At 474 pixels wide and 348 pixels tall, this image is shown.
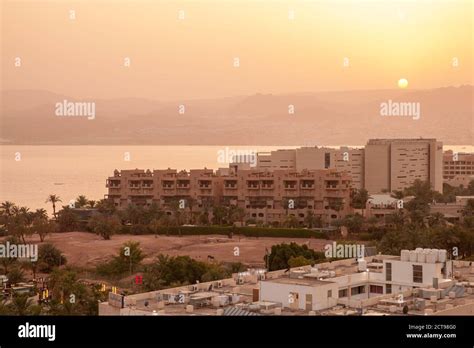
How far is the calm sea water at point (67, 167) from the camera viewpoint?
50.4 meters

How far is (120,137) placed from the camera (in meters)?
69.7

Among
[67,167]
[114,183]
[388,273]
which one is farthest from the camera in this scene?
[67,167]

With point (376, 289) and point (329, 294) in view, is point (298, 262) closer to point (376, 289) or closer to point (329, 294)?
point (376, 289)

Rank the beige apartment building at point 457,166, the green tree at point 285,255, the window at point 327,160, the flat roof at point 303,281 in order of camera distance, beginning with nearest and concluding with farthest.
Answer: the flat roof at point 303,281
the green tree at point 285,255
the window at point 327,160
the beige apartment building at point 457,166

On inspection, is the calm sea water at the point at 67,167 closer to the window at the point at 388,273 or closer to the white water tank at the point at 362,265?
the white water tank at the point at 362,265

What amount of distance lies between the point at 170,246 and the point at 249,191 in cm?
839

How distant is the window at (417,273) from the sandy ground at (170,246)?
9.88m

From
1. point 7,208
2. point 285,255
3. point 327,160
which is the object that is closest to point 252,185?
point 7,208

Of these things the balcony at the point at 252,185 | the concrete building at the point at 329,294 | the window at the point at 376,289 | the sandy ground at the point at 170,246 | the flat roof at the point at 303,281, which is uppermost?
the balcony at the point at 252,185

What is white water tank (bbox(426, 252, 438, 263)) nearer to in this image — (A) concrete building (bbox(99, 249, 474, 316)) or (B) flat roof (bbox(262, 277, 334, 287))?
(A) concrete building (bbox(99, 249, 474, 316))

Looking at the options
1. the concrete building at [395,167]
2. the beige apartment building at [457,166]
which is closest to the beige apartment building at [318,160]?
the concrete building at [395,167]

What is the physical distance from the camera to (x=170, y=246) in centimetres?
2492

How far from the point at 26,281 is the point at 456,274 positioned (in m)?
8.72

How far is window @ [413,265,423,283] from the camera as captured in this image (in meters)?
10.9
